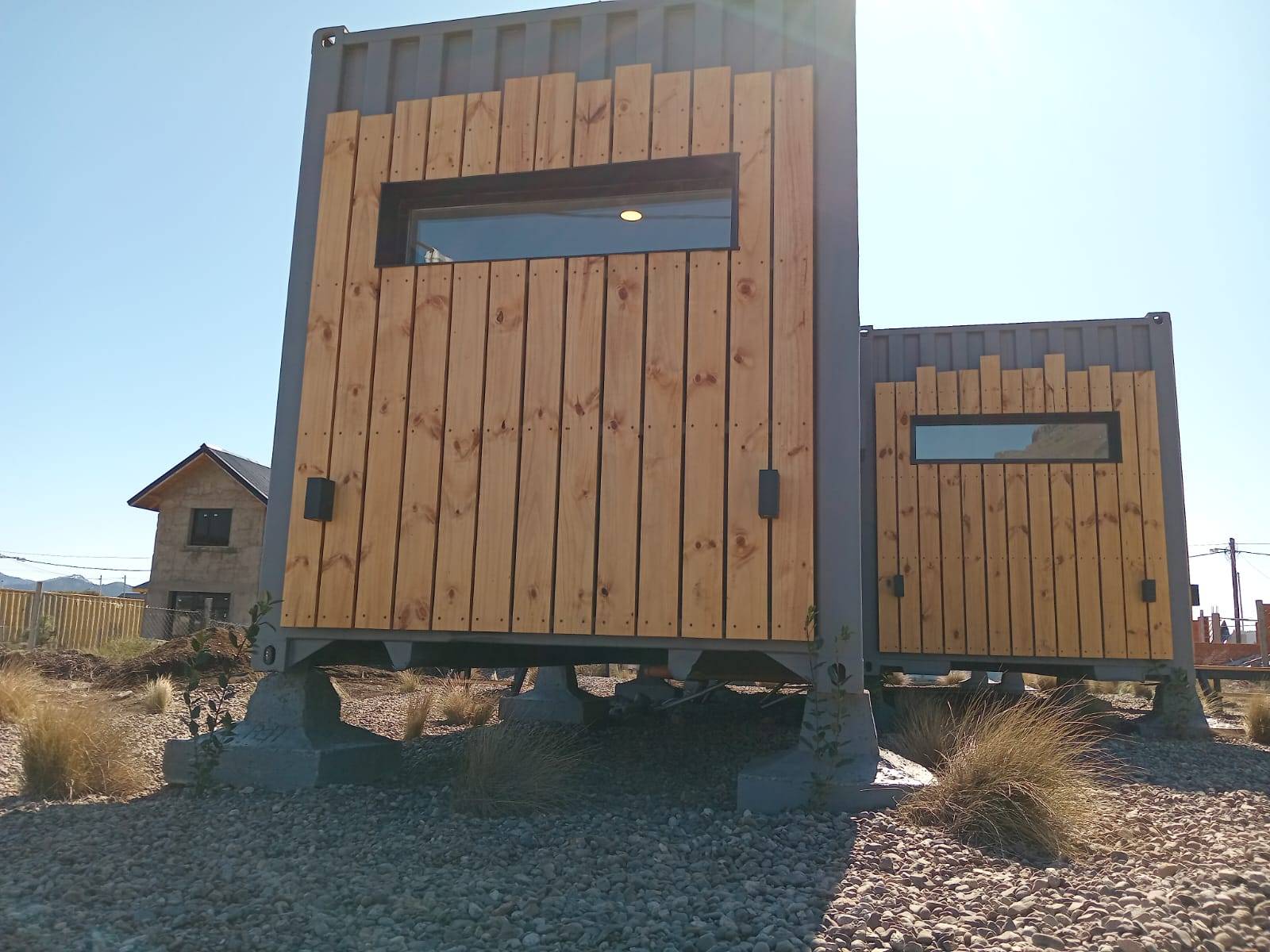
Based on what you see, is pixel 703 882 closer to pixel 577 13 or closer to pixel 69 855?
pixel 69 855

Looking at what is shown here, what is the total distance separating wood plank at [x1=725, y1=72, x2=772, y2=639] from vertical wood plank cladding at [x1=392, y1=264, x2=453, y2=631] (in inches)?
65.0

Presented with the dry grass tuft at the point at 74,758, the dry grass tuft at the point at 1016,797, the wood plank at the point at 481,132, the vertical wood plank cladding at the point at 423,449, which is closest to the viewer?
the dry grass tuft at the point at 1016,797

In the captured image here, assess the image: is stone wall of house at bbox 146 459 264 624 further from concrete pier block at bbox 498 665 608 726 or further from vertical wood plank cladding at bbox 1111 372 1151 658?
vertical wood plank cladding at bbox 1111 372 1151 658

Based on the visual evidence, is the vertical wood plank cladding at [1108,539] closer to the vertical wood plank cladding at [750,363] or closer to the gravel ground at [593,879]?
the gravel ground at [593,879]

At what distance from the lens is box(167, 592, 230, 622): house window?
71.7ft

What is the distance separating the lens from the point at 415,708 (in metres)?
7.38

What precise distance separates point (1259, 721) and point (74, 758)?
Answer: 8616 millimetres

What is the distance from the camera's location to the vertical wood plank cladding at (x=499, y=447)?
502 centimetres

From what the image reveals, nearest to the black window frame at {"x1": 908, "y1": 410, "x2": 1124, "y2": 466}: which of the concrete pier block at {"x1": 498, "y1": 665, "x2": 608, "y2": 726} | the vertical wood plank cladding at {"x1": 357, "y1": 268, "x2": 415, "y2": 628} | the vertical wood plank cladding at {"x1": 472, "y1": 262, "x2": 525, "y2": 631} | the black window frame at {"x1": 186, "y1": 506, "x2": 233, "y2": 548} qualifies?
the concrete pier block at {"x1": 498, "y1": 665, "x2": 608, "y2": 726}

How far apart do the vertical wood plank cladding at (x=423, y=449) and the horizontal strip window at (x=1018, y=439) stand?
18.4ft

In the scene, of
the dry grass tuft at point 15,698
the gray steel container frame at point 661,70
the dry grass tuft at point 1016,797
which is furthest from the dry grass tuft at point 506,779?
the dry grass tuft at point 15,698

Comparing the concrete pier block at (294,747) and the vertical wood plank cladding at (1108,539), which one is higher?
the vertical wood plank cladding at (1108,539)

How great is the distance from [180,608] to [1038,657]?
1998 cm

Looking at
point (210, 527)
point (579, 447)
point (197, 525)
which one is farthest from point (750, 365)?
point (197, 525)
